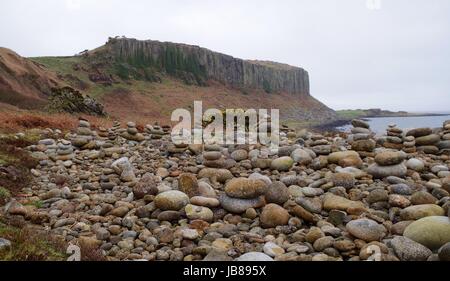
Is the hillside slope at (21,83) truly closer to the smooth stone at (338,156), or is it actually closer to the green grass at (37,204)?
the green grass at (37,204)

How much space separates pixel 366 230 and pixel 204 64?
7347 centimetres

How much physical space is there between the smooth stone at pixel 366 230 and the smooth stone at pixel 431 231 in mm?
360

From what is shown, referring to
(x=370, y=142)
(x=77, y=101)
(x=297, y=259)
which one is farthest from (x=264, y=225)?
(x=77, y=101)

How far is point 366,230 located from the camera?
5.32 m

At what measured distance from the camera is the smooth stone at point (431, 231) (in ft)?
16.3

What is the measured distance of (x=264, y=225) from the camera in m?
5.97

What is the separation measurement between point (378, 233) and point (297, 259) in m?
1.34

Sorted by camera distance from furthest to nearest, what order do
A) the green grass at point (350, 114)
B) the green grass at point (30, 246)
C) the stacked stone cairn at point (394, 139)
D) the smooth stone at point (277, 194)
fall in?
the green grass at point (350, 114), the stacked stone cairn at point (394, 139), the smooth stone at point (277, 194), the green grass at point (30, 246)

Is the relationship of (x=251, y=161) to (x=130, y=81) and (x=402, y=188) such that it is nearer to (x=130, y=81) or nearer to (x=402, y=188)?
(x=402, y=188)

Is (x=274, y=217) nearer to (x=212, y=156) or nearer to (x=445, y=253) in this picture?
(x=445, y=253)

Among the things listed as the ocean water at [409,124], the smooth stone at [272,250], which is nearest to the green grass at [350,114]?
the ocean water at [409,124]

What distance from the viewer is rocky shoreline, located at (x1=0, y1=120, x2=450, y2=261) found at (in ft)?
16.9

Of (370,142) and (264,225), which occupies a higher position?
(370,142)

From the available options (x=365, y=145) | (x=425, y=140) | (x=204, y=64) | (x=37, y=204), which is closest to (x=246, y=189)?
(x=37, y=204)
